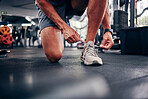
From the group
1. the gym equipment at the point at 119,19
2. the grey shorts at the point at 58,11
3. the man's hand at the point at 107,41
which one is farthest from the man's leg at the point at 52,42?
the gym equipment at the point at 119,19

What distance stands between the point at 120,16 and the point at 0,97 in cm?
291

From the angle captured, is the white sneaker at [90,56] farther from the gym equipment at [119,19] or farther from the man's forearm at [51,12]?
the gym equipment at [119,19]

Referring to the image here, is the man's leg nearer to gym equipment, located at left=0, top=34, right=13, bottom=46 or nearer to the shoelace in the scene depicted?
the shoelace

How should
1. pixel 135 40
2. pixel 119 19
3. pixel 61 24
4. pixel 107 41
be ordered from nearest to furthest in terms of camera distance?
pixel 61 24, pixel 107 41, pixel 135 40, pixel 119 19

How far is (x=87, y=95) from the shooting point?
0.35m

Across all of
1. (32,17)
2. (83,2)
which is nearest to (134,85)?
(83,2)

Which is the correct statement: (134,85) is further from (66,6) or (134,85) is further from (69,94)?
(66,6)

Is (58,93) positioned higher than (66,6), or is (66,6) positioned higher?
(66,6)

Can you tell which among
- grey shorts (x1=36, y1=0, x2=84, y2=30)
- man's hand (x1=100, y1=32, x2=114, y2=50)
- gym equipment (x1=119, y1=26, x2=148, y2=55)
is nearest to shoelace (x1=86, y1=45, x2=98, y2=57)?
man's hand (x1=100, y1=32, x2=114, y2=50)

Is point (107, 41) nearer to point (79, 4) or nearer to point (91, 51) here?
point (91, 51)

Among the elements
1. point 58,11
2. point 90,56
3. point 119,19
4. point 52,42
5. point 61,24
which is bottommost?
point 90,56

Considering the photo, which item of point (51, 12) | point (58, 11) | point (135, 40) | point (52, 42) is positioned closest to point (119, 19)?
point (135, 40)

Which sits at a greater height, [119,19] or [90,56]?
[119,19]

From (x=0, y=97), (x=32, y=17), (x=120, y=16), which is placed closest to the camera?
(x=0, y=97)
